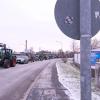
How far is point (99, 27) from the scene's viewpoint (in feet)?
18.8

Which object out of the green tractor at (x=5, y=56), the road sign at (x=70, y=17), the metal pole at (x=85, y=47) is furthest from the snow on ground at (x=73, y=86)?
the green tractor at (x=5, y=56)

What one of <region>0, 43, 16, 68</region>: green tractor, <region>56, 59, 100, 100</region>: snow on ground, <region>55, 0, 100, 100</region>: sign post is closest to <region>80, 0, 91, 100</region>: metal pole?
<region>55, 0, 100, 100</region>: sign post

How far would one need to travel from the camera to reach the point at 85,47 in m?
5.29

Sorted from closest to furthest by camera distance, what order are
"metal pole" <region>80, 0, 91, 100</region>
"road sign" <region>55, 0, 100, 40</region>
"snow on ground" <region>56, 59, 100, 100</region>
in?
"metal pole" <region>80, 0, 91, 100</region> → "road sign" <region>55, 0, 100, 40</region> → "snow on ground" <region>56, 59, 100, 100</region>

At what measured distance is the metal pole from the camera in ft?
17.4

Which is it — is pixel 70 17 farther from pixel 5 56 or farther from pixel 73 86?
pixel 5 56

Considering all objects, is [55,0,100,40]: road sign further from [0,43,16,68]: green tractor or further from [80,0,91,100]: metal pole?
[0,43,16,68]: green tractor

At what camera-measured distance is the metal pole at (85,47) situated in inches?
209

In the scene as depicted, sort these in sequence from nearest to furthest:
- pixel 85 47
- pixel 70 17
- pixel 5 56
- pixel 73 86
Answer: pixel 85 47, pixel 70 17, pixel 73 86, pixel 5 56

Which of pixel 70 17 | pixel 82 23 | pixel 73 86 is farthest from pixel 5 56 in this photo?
pixel 82 23

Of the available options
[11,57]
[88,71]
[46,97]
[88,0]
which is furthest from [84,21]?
[11,57]

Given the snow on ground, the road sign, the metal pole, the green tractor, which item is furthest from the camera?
the green tractor

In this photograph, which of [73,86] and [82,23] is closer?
[82,23]

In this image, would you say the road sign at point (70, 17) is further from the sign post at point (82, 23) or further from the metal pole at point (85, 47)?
the metal pole at point (85, 47)
